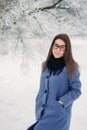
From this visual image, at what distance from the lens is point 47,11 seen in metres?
9.12

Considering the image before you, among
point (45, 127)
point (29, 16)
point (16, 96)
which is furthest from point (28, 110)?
point (45, 127)

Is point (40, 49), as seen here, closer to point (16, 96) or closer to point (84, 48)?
point (16, 96)

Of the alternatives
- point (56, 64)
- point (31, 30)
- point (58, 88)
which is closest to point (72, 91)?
point (58, 88)

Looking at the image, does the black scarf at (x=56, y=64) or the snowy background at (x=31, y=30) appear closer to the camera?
the black scarf at (x=56, y=64)

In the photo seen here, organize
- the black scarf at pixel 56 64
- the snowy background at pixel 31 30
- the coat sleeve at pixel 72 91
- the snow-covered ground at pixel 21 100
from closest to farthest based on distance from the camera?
the coat sleeve at pixel 72 91, the black scarf at pixel 56 64, the snow-covered ground at pixel 21 100, the snowy background at pixel 31 30

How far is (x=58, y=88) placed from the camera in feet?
12.0

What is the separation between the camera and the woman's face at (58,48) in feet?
12.1

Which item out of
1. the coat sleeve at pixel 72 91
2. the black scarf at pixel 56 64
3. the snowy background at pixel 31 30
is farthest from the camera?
the snowy background at pixel 31 30

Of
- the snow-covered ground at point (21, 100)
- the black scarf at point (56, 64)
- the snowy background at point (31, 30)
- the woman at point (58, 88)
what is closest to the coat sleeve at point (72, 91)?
the woman at point (58, 88)

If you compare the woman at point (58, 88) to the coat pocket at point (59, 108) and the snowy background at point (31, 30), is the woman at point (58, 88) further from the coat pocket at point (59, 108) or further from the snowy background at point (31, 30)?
the snowy background at point (31, 30)

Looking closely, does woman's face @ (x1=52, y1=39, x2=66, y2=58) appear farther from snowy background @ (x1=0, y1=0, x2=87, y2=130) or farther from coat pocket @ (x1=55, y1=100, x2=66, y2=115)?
snowy background @ (x1=0, y1=0, x2=87, y2=130)

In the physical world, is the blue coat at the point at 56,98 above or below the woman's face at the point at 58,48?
below

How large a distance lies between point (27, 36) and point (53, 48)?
549 centimetres

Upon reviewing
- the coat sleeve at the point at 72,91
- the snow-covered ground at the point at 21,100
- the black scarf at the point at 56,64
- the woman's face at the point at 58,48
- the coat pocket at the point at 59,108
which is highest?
the woman's face at the point at 58,48
